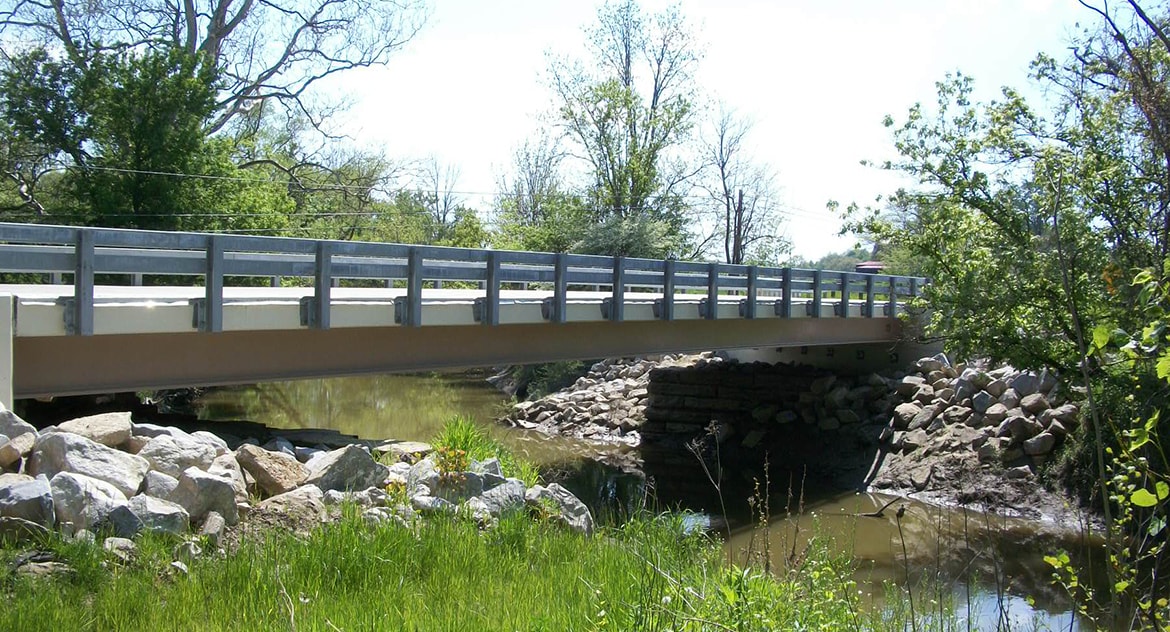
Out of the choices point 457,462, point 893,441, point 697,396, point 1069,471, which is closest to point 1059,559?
point 457,462

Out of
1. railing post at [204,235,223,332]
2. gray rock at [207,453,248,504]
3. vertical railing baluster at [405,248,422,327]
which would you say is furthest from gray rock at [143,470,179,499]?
vertical railing baluster at [405,248,422,327]

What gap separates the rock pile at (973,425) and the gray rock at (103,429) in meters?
13.3

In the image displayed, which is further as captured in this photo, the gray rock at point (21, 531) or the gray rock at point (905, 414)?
the gray rock at point (905, 414)

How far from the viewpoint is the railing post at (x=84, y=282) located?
31.8ft

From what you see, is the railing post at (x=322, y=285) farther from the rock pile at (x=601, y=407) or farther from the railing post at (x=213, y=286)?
the rock pile at (x=601, y=407)

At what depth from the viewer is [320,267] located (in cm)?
1188

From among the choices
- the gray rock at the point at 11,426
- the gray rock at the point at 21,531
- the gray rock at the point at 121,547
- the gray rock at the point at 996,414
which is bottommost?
the gray rock at the point at 996,414

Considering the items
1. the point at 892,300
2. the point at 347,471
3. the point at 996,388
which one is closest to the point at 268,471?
the point at 347,471

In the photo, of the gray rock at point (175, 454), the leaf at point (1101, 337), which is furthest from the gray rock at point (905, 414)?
the leaf at point (1101, 337)

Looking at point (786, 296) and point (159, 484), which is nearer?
point (159, 484)

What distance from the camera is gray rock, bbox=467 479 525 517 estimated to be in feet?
28.9

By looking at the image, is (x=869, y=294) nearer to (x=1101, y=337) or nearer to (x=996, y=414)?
(x=996, y=414)

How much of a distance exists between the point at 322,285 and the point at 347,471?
3.03 meters

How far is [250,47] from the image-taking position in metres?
33.4
